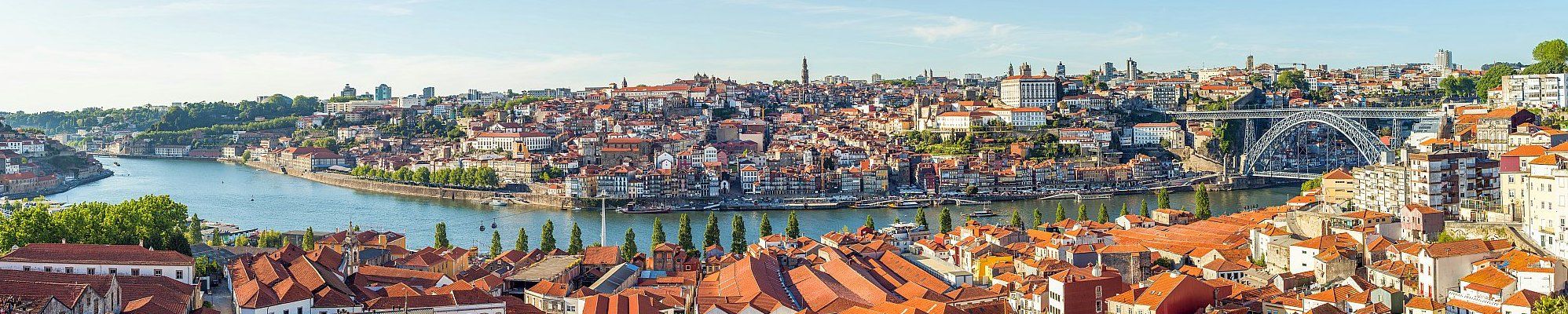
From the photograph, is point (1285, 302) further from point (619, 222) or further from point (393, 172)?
point (393, 172)

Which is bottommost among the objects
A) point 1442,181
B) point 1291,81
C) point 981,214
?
point 981,214

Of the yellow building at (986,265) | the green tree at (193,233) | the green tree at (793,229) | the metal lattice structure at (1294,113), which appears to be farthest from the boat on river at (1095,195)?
the green tree at (193,233)

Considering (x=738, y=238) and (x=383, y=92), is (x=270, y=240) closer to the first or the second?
(x=738, y=238)

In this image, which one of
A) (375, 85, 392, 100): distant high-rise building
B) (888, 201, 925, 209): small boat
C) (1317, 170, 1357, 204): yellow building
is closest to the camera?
(1317, 170, 1357, 204): yellow building

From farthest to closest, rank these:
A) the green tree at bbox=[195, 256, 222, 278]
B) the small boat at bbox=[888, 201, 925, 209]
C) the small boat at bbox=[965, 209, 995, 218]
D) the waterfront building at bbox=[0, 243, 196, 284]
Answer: the small boat at bbox=[888, 201, 925, 209], the small boat at bbox=[965, 209, 995, 218], the green tree at bbox=[195, 256, 222, 278], the waterfront building at bbox=[0, 243, 196, 284]

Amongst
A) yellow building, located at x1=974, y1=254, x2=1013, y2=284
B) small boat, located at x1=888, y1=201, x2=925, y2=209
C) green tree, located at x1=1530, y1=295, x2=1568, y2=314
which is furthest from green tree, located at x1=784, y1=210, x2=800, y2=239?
green tree, located at x1=1530, y1=295, x2=1568, y2=314

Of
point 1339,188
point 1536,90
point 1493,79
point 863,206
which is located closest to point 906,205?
point 863,206

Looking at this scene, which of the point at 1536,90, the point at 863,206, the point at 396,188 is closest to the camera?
the point at 1536,90

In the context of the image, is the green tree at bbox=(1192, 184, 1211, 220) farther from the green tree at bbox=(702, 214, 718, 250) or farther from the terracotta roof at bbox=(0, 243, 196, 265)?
the terracotta roof at bbox=(0, 243, 196, 265)
